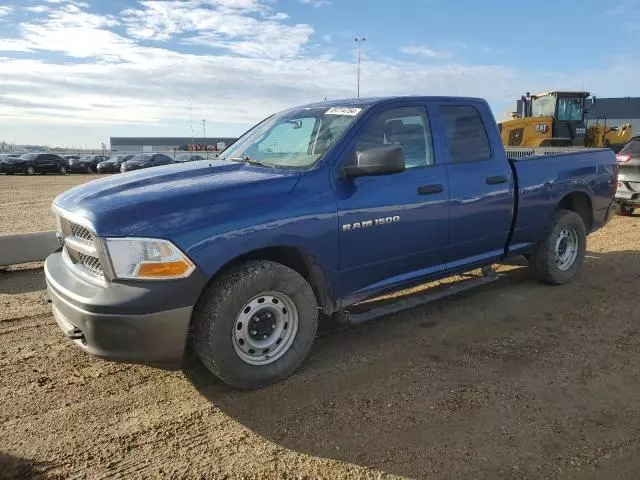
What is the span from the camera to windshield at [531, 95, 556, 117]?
20.0 meters

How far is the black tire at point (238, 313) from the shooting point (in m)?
3.32

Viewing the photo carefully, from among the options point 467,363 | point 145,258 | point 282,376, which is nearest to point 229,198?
point 145,258

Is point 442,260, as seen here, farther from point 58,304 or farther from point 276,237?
point 58,304

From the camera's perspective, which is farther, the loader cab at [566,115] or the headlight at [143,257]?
the loader cab at [566,115]

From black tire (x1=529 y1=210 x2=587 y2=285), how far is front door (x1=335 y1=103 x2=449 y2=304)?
5.81ft

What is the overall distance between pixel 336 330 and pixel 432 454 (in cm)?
189

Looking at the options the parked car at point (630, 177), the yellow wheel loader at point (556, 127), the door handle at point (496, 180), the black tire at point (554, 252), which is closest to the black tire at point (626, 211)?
the parked car at point (630, 177)

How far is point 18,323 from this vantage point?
4.82 metres

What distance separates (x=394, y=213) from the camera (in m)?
4.13

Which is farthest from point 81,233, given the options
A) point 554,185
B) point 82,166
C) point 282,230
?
point 82,166

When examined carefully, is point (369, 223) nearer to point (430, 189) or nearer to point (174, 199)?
point (430, 189)

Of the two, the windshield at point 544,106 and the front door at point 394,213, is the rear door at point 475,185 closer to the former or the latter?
the front door at point 394,213

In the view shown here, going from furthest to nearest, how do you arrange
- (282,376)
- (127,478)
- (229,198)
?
(282,376), (229,198), (127,478)

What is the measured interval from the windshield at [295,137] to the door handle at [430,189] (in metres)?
0.80
